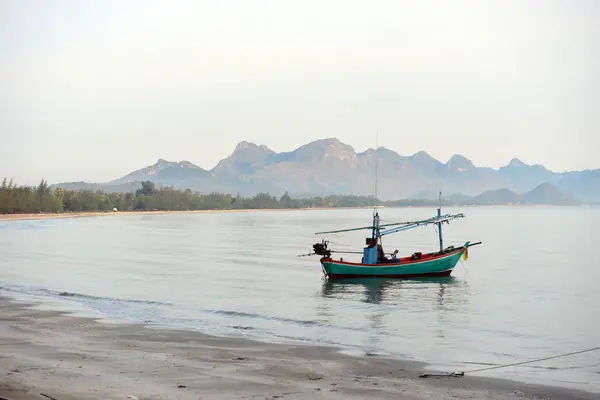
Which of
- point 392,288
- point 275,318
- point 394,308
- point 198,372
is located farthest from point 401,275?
point 198,372

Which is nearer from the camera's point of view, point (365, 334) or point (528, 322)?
point (365, 334)

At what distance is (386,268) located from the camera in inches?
1545

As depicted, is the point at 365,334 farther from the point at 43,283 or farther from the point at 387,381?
the point at 43,283

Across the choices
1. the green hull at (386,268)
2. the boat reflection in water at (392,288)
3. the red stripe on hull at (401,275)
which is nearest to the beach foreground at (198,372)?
the boat reflection in water at (392,288)

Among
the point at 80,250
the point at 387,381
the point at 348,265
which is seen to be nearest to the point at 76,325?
the point at 387,381

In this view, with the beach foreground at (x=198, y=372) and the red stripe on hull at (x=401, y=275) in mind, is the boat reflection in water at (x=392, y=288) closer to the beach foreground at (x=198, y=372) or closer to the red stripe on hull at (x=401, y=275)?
the red stripe on hull at (x=401, y=275)

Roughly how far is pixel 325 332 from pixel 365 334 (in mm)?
1344

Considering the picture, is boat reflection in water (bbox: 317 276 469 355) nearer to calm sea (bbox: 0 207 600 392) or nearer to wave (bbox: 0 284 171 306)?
calm sea (bbox: 0 207 600 392)

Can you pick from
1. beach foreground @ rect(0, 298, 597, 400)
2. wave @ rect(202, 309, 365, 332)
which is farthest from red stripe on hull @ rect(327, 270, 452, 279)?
beach foreground @ rect(0, 298, 597, 400)

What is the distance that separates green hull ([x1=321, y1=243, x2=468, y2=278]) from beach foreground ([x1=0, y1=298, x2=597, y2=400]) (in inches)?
772

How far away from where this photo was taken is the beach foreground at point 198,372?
12.3 metres

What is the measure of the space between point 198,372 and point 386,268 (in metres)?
26.1

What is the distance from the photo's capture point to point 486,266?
52906mm

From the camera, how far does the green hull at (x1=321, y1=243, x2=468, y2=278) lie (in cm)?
3900
